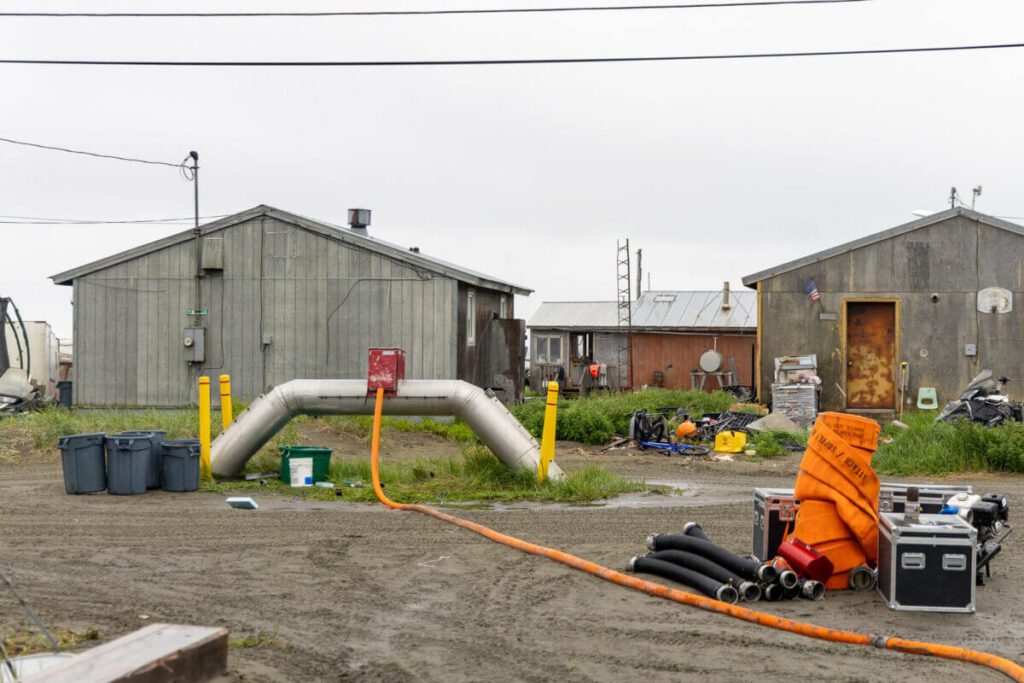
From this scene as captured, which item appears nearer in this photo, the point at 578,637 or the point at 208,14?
the point at 578,637

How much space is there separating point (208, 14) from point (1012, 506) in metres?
12.9

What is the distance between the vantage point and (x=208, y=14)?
1753cm

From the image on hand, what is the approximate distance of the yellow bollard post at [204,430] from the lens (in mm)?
14117

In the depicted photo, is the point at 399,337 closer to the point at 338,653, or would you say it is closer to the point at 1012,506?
the point at 1012,506

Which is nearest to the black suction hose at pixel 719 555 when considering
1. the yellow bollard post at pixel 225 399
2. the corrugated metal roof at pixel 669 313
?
the yellow bollard post at pixel 225 399

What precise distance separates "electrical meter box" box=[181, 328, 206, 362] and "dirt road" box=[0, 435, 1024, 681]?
11534mm

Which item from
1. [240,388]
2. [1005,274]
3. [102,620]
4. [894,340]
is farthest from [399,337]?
[102,620]

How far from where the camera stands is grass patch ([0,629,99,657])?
631cm

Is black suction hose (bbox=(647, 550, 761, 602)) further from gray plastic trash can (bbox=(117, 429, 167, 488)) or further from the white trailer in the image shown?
the white trailer

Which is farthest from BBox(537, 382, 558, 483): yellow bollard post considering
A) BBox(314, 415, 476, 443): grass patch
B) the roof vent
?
the roof vent

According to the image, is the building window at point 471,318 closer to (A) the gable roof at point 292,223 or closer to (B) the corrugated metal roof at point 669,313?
(A) the gable roof at point 292,223

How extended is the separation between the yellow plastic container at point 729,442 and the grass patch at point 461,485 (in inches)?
249

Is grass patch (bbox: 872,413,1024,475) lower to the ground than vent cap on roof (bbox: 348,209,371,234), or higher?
lower

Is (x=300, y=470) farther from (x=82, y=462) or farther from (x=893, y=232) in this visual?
(x=893, y=232)
